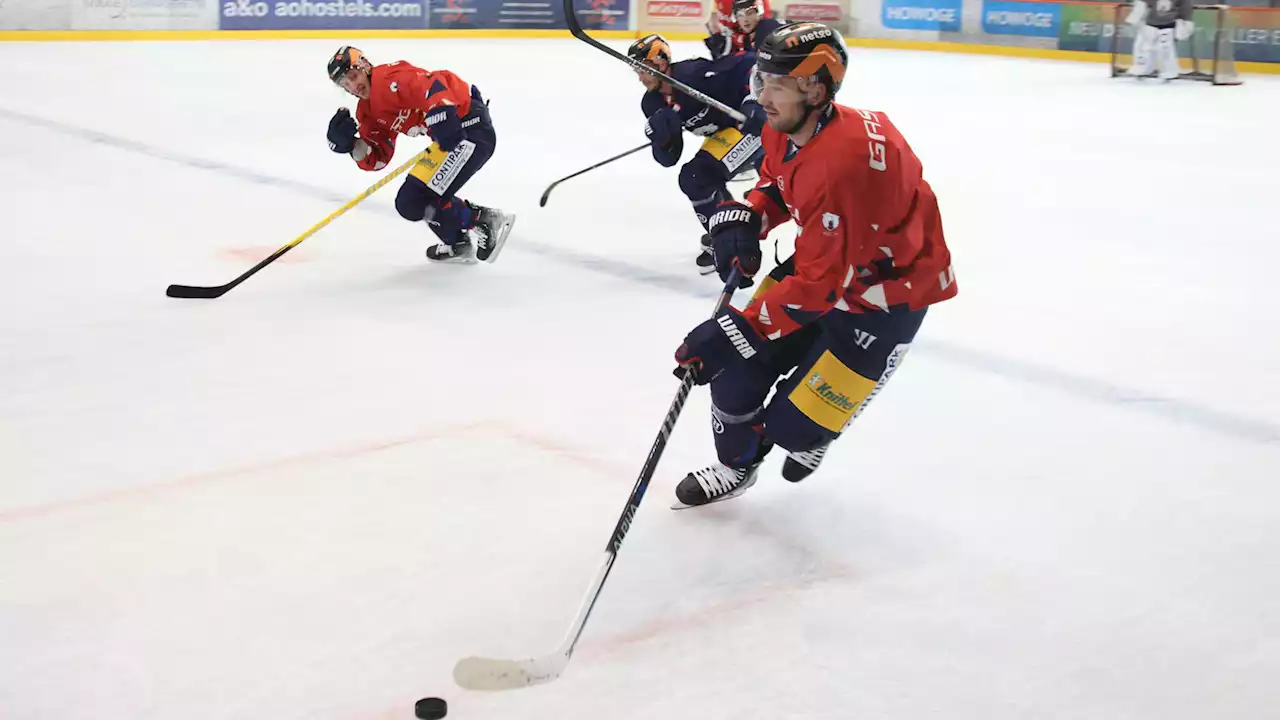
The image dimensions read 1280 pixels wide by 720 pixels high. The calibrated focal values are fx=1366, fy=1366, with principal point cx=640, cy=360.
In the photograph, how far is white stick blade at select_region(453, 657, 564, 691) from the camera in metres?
1.93

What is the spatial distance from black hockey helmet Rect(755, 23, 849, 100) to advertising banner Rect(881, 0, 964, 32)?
15.4 m

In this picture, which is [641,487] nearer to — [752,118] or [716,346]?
[716,346]

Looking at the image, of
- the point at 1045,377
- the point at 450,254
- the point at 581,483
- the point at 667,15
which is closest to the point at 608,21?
the point at 667,15

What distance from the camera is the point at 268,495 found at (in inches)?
Answer: 109

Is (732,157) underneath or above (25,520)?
above

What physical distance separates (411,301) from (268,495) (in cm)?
179

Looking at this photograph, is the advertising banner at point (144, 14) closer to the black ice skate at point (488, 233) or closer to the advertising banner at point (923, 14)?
the advertising banner at point (923, 14)

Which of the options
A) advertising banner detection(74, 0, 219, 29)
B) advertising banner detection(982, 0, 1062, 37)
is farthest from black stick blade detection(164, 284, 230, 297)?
advertising banner detection(982, 0, 1062, 37)

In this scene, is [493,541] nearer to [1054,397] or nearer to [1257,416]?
[1054,397]

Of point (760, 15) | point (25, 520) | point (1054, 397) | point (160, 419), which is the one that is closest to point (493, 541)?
point (25, 520)

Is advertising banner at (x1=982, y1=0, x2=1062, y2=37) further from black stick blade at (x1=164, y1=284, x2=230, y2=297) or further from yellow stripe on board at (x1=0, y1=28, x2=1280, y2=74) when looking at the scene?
black stick blade at (x1=164, y1=284, x2=230, y2=297)

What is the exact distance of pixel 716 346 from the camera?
2.38 metres

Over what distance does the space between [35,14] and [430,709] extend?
44.6ft

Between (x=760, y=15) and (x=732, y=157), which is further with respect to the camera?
(x=760, y=15)
